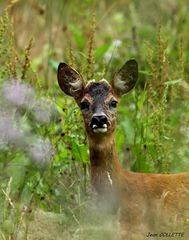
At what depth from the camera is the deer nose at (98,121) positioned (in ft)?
24.7

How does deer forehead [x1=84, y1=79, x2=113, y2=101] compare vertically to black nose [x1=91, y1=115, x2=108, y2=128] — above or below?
above

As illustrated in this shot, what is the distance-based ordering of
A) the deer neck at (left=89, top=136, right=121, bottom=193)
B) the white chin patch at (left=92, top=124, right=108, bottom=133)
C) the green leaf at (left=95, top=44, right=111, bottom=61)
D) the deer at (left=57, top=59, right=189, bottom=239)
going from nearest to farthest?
the deer at (left=57, top=59, right=189, bottom=239), the white chin patch at (left=92, top=124, right=108, bottom=133), the deer neck at (left=89, top=136, right=121, bottom=193), the green leaf at (left=95, top=44, right=111, bottom=61)

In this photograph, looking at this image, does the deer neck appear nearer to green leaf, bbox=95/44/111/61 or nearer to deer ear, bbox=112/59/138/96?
deer ear, bbox=112/59/138/96

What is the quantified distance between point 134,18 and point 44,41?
5.12 feet

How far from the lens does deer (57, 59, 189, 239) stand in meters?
7.39

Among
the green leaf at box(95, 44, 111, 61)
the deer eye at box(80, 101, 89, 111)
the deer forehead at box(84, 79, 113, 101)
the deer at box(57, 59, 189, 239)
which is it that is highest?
the green leaf at box(95, 44, 111, 61)

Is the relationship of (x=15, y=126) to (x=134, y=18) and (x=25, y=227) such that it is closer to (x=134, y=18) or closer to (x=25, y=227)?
(x=25, y=227)

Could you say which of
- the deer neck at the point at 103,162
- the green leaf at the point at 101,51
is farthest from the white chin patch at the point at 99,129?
the green leaf at the point at 101,51

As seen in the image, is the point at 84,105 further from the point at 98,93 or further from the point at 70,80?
the point at 70,80

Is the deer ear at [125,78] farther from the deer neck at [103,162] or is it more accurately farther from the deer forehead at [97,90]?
the deer neck at [103,162]

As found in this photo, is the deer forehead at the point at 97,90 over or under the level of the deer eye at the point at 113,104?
over

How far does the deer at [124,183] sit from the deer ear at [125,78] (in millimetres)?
165

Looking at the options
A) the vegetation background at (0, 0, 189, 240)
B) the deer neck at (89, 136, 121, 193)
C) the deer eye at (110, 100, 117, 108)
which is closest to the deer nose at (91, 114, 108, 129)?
the deer neck at (89, 136, 121, 193)

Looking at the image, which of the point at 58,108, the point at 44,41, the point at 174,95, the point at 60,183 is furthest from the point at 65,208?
the point at 44,41
